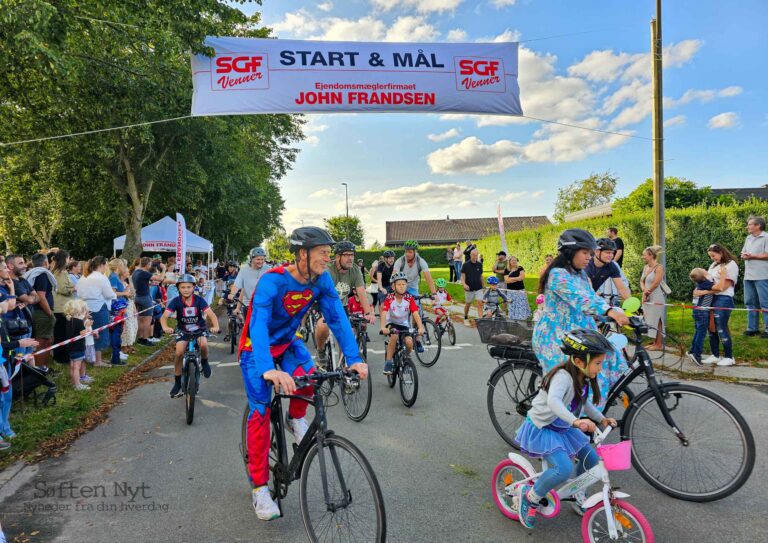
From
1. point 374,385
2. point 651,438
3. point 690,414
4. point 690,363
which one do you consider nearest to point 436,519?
point 651,438

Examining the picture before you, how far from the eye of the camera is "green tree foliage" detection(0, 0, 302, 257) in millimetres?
9234

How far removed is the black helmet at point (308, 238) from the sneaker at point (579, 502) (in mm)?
2268

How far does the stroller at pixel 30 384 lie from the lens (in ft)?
18.3

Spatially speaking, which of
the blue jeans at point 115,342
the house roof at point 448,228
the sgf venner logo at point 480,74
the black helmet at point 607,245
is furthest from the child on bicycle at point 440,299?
the house roof at point 448,228

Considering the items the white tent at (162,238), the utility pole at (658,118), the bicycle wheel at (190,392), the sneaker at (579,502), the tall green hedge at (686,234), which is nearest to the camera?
the sneaker at (579,502)

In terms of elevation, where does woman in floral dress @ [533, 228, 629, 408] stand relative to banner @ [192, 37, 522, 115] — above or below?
below

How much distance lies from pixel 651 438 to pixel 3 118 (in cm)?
1970

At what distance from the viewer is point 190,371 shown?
221 inches

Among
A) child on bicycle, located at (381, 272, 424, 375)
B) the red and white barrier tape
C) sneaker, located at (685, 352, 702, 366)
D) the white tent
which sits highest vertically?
the white tent

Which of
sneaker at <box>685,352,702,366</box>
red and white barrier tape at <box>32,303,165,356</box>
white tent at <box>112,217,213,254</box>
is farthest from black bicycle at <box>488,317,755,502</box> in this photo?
white tent at <box>112,217,213,254</box>

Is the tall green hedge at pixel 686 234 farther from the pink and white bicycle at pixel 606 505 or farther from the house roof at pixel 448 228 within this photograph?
the house roof at pixel 448 228

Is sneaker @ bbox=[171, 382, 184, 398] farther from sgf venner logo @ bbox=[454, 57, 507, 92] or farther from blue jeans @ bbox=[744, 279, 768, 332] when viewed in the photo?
blue jeans @ bbox=[744, 279, 768, 332]

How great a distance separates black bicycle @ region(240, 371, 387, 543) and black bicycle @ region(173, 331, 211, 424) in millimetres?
2975

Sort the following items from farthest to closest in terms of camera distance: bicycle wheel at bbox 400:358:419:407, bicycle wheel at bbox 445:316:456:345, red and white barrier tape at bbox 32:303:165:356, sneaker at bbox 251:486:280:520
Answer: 1. bicycle wheel at bbox 445:316:456:345
2. red and white barrier tape at bbox 32:303:165:356
3. bicycle wheel at bbox 400:358:419:407
4. sneaker at bbox 251:486:280:520
